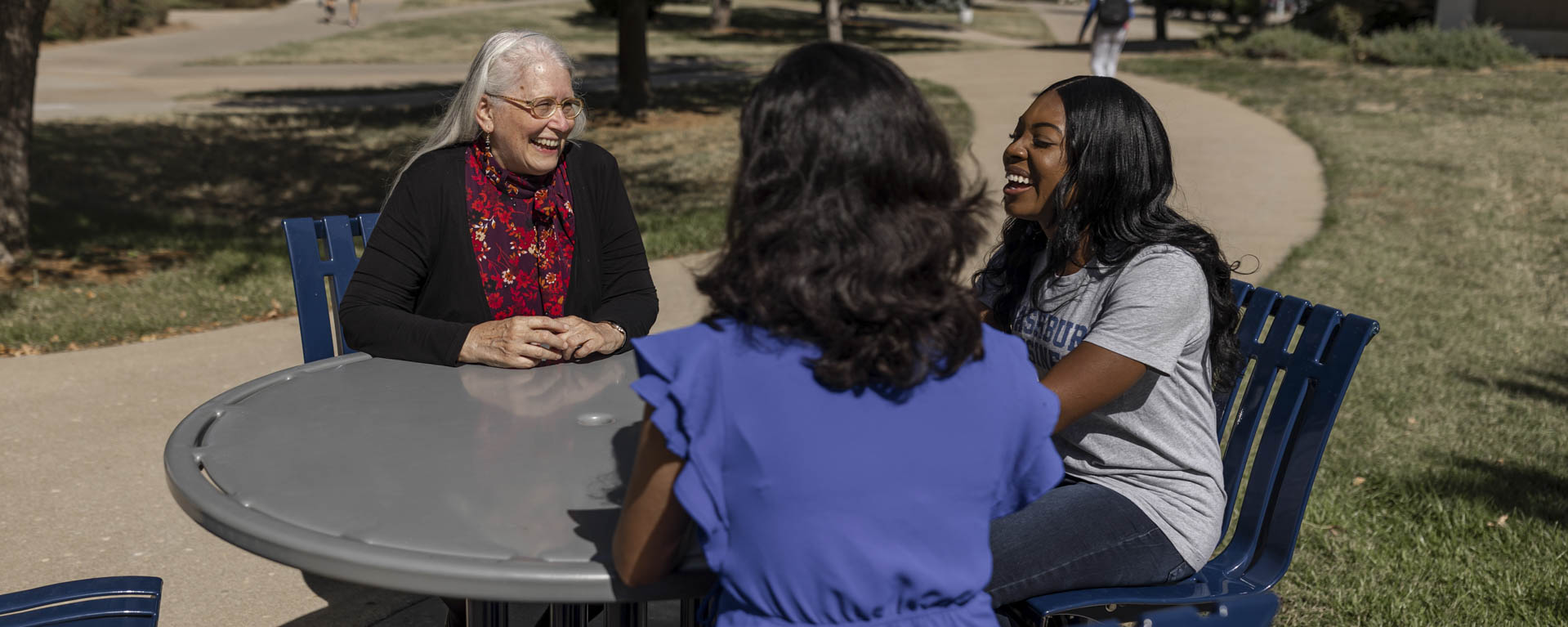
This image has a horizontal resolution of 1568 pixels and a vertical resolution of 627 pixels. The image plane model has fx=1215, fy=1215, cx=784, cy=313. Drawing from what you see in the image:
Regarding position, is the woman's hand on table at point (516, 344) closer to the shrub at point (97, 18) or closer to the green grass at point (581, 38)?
the green grass at point (581, 38)

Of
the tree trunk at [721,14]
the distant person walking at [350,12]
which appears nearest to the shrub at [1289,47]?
the tree trunk at [721,14]

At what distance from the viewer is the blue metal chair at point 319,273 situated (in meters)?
3.59

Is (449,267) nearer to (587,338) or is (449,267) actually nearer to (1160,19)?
(587,338)

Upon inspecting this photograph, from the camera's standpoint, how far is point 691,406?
1611 millimetres

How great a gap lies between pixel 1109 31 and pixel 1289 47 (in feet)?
28.2

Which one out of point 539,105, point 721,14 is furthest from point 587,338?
point 721,14

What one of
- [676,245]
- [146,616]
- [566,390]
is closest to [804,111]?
[566,390]

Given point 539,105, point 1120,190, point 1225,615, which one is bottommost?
point 1225,615

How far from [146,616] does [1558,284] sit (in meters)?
7.90

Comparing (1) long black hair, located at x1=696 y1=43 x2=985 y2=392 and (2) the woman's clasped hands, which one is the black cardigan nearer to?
(2) the woman's clasped hands

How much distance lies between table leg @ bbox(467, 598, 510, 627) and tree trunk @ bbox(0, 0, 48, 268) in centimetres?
647

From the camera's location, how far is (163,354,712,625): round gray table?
1824mm

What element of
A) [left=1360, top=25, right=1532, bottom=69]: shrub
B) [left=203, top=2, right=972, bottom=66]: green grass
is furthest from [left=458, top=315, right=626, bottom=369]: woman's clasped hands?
[left=1360, top=25, right=1532, bottom=69]: shrub

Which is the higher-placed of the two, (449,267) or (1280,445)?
(449,267)
